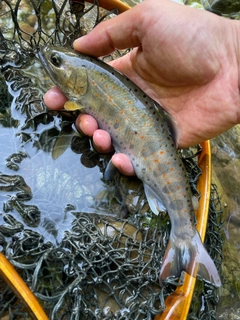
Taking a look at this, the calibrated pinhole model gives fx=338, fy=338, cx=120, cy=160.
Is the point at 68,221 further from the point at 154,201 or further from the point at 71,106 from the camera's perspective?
the point at 71,106

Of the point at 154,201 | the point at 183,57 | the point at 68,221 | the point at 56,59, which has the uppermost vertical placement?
the point at 183,57

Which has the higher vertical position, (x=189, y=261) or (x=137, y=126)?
(x=137, y=126)

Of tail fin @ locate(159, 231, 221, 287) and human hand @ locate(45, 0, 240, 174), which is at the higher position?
human hand @ locate(45, 0, 240, 174)

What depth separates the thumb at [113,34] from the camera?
6.18ft

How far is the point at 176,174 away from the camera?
1.79 meters

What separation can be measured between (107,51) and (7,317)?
149 centimetres

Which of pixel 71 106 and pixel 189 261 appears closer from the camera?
pixel 189 261

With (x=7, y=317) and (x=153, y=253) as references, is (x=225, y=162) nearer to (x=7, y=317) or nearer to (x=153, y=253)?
(x=153, y=253)

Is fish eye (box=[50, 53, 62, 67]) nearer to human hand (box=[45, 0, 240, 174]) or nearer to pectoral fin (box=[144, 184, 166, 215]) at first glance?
human hand (box=[45, 0, 240, 174])

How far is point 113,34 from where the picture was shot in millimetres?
1921

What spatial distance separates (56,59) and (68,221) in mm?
886

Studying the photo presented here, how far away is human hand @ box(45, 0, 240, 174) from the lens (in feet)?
6.25

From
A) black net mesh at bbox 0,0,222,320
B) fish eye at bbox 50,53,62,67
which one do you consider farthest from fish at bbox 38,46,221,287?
black net mesh at bbox 0,0,222,320

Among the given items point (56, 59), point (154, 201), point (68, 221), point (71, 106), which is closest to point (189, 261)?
point (154, 201)
